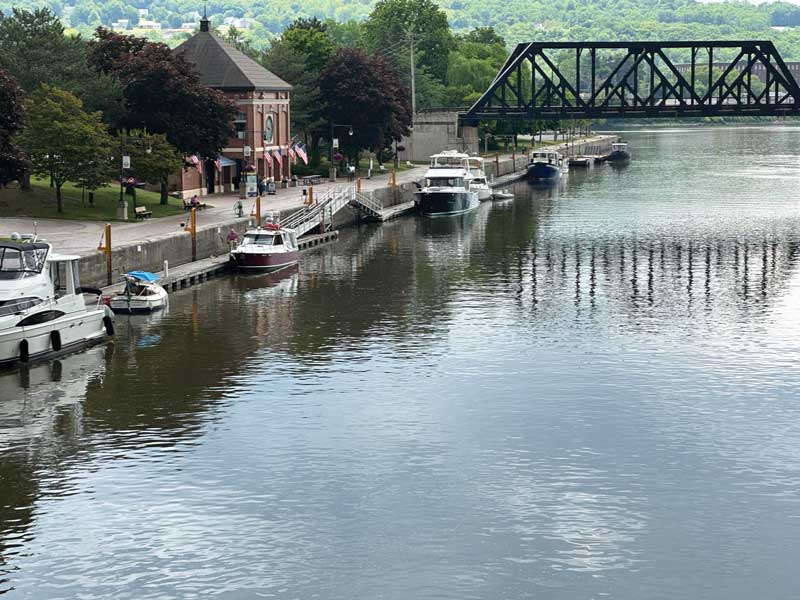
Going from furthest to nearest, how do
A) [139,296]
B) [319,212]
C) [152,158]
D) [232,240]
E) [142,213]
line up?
[319,212]
[152,158]
[142,213]
[232,240]
[139,296]

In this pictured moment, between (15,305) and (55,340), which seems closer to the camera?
(15,305)

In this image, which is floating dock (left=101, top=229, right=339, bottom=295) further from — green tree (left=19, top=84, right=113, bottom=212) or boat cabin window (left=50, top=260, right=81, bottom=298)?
green tree (left=19, top=84, right=113, bottom=212)

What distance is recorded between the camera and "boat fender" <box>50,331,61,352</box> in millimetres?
66500

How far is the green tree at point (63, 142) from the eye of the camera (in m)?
101

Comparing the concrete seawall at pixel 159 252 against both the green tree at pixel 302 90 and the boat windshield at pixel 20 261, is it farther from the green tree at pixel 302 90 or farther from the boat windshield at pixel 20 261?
the green tree at pixel 302 90

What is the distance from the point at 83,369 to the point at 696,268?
5096 cm

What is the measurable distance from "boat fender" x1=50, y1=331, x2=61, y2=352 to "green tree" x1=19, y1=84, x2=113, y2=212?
3634cm

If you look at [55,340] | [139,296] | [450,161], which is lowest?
[55,340]

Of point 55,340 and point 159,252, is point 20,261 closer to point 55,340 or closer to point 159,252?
point 55,340

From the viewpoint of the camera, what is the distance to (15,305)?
213 ft

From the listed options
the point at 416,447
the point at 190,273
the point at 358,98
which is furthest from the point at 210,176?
the point at 416,447

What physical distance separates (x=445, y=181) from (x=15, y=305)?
87172 mm

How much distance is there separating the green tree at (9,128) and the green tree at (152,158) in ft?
37.6

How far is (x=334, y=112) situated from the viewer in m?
161
